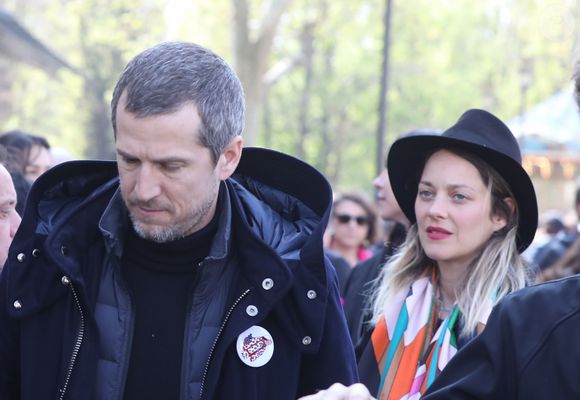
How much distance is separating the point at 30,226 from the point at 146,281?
38 centimetres

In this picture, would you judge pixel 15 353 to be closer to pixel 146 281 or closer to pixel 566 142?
pixel 146 281

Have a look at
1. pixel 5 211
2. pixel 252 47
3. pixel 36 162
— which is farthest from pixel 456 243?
pixel 252 47

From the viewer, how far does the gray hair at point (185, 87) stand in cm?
294

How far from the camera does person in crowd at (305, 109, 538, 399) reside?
4117 mm

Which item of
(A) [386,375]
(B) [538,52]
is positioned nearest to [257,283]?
(A) [386,375]

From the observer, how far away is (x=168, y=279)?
122 inches

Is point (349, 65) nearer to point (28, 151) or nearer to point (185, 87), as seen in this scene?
point (28, 151)

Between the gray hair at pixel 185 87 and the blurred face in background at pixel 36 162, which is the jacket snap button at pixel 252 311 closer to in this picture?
the gray hair at pixel 185 87

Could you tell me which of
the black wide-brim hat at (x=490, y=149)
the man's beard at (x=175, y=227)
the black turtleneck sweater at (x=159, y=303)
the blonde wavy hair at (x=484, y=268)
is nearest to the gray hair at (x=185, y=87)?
the man's beard at (x=175, y=227)

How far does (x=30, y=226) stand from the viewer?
9.96 ft

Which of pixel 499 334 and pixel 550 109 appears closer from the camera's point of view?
pixel 499 334

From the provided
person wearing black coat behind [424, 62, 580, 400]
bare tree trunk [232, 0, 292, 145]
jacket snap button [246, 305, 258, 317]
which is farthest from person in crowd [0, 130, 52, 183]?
bare tree trunk [232, 0, 292, 145]

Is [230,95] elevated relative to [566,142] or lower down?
lower down

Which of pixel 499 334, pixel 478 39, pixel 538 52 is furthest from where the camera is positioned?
pixel 478 39
